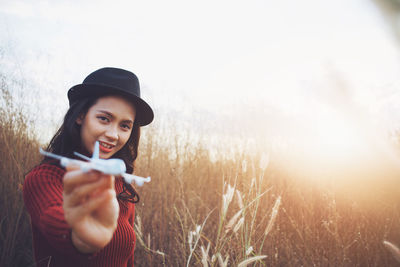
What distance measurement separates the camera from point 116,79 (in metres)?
1.08

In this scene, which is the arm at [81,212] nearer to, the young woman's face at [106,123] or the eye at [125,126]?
the young woman's face at [106,123]

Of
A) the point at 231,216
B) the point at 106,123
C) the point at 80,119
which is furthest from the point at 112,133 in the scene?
the point at 231,216

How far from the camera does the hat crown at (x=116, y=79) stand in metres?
1.06

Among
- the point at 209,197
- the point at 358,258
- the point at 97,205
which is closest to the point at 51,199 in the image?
the point at 97,205

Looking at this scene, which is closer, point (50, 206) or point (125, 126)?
point (50, 206)

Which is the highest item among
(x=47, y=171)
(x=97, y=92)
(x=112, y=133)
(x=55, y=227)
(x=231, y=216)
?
(x=97, y=92)

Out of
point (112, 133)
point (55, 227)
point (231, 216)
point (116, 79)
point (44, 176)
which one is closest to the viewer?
point (55, 227)

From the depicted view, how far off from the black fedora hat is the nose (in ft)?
0.56

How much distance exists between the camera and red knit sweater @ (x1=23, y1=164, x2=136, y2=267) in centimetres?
64

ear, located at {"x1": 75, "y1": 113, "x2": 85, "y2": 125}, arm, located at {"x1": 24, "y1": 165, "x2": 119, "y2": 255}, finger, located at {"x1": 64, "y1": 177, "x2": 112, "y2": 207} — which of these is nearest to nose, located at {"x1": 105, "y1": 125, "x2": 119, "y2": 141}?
ear, located at {"x1": 75, "y1": 113, "x2": 85, "y2": 125}

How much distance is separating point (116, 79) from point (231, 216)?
61.5 inches

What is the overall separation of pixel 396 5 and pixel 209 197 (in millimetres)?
2567

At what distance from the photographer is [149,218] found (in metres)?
2.25

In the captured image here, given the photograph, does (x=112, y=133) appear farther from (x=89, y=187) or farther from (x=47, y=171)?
(x=89, y=187)
